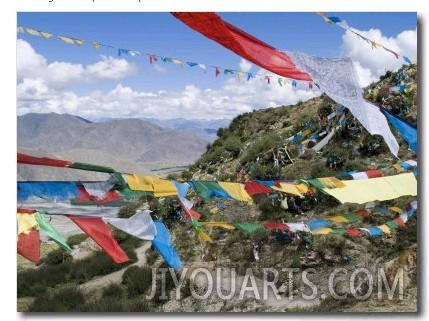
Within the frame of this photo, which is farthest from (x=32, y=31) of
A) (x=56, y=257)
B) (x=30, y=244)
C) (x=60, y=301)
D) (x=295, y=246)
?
(x=56, y=257)

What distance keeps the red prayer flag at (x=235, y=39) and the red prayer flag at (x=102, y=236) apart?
1746 millimetres

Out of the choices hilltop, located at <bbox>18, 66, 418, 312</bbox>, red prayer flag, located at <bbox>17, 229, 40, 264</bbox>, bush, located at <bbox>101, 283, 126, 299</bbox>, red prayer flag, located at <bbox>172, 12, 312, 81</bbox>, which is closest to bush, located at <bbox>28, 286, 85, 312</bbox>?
hilltop, located at <bbox>18, 66, 418, 312</bbox>

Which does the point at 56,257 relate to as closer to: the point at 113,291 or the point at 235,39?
the point at 113,291

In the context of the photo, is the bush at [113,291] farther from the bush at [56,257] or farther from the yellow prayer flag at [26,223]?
the yellow prayer flag at [26,223]

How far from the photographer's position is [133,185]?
4.37 meters

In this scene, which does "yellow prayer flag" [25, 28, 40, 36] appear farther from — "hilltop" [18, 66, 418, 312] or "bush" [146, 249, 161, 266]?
"bush" [146, 249, 161, 266]

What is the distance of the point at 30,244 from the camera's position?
4.21 meters

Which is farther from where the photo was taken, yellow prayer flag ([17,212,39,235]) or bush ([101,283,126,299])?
bush ([101,283,126,299])

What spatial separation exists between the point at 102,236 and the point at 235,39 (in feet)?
6.10

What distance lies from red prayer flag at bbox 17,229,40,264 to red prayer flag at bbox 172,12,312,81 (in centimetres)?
206

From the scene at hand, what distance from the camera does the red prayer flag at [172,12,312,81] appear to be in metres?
3.53
